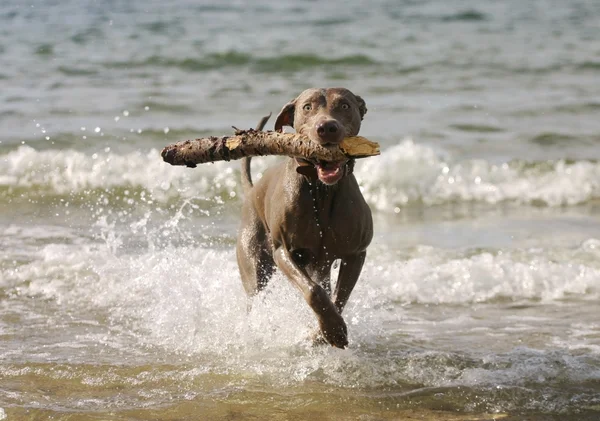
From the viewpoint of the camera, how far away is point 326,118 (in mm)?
4727

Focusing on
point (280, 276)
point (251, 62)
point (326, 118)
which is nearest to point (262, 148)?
point (326, 118)

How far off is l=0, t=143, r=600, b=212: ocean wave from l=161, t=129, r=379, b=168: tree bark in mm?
4486

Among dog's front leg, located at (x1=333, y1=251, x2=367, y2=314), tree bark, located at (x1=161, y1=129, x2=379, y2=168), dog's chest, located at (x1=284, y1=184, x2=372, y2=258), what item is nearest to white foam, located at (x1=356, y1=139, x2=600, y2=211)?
dog's front leg, located at (x1=333, y1=251, x2=367, y2=314)

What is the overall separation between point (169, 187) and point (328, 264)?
472 cm

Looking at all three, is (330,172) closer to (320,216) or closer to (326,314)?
(320,216)

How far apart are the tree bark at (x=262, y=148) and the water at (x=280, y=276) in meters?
1.15

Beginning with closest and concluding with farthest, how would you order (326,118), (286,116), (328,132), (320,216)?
1. (328,132)
2. (326,118)
3. (320,216)
4. (286,116)

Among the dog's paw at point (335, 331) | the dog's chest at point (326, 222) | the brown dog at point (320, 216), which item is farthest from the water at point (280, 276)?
the dog's chest at point (326, 222)

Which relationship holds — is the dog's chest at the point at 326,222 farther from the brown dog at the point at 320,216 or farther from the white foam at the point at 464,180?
the white foam at the point at 464,180

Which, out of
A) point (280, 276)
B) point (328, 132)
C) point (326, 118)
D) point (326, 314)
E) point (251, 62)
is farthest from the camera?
point (251, 62)

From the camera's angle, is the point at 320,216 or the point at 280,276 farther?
the point at 280,276

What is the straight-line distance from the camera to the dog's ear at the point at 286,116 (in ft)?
17.1

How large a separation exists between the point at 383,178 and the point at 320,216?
4.68 meters

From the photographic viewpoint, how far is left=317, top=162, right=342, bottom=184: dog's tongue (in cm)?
466
